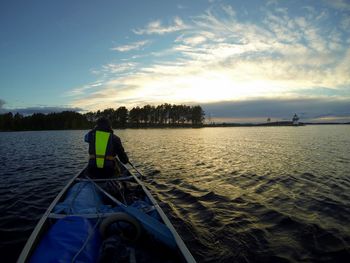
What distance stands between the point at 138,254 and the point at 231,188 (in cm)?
866

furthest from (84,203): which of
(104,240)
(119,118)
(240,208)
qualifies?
(119,118)

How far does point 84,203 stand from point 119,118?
14497 centimetres

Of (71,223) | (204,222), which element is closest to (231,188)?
(204,222)

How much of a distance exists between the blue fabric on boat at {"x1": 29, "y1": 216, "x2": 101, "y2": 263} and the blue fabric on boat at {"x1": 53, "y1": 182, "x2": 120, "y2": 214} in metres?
0.75

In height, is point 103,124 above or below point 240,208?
above

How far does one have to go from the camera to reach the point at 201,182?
1351cm

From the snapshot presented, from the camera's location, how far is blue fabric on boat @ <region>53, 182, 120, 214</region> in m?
5.73

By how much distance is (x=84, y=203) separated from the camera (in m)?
6.52

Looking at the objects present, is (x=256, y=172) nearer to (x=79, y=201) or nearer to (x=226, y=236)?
(x=226, y=236)

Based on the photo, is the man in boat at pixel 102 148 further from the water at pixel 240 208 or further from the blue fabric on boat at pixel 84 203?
the water at pixel 240 208

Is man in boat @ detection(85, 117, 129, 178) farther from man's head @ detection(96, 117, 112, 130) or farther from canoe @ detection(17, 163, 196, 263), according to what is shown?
canoe @ detection(17, 163, 196, 263)

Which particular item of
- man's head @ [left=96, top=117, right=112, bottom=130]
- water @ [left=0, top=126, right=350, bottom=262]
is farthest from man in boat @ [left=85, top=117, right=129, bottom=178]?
water @ [left=0, top=126, right=350, bottom=262]

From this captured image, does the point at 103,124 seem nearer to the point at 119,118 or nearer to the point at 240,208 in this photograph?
the point at 240,208

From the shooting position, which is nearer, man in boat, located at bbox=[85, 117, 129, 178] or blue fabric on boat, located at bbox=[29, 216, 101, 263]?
blue fabric on boat, located at bbox=[29, 216, 101, 263]
